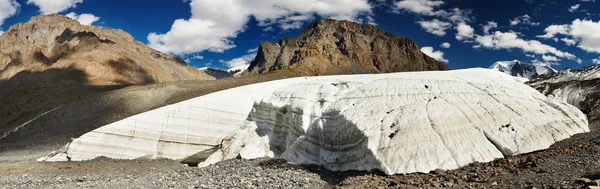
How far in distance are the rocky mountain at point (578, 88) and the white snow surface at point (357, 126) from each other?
170 cm

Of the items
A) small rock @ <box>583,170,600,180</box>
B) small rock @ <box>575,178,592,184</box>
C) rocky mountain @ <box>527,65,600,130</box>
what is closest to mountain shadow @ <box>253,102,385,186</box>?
small rock @ <box>575,178,592,184</box>

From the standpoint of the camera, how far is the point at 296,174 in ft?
47.7

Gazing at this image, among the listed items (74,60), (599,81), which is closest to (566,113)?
(599,81)

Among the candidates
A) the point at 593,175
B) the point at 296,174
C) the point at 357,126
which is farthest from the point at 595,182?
the point at 296,174

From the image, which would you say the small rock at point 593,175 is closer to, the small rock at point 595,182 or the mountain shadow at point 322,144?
the small rock at point 595,182

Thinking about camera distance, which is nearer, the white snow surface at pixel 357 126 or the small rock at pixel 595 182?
the small rock at pixel 595 182

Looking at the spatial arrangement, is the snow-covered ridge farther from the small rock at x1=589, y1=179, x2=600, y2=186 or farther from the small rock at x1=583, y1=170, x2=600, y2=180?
the small rock at x1=589, y1=179, x2=600, y2=186

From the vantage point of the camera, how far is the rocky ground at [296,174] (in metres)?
9.97

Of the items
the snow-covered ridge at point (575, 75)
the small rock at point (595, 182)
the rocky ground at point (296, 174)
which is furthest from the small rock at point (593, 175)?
the snow-covered ridge at point (575, 75)

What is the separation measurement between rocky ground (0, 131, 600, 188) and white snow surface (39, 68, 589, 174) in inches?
23.8

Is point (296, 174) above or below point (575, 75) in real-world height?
below

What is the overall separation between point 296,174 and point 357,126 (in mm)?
2830

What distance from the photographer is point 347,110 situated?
1556 cm

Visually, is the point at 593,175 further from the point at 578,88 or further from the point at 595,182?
the point at 578,88
